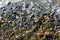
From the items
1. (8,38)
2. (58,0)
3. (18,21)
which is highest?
(58,0)

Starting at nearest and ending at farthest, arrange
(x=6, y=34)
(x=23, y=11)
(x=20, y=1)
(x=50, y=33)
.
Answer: (x=50, y=33), (x=6, y=34), (x=23, y=11), (x=20, y=1)

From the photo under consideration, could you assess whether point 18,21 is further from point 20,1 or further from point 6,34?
point 20,1

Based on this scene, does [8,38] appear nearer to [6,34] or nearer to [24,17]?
[6,34]

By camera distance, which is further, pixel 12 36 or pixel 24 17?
pixel 24 17

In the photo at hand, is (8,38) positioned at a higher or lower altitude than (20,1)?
lower

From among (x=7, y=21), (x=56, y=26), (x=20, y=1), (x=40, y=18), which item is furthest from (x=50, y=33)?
(x=20, y=1)

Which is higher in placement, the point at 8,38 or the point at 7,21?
the point at 7,21

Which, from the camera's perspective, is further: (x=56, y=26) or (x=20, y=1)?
(x=20, y=1)

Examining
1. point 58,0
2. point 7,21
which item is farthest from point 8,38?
point 58,0

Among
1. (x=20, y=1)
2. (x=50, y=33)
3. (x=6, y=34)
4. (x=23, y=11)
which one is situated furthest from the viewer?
(x=20, y=1)
